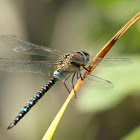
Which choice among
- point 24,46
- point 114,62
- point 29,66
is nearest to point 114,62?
point 114,62

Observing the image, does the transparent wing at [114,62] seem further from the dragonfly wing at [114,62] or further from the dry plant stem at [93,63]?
the dry plant stem at [93,63]

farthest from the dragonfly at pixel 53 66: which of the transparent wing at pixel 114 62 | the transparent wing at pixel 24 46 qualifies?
the transparent wing at pixel 114 62

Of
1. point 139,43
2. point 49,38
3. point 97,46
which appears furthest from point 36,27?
point 139,43

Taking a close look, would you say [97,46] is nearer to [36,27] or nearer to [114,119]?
[114,119]

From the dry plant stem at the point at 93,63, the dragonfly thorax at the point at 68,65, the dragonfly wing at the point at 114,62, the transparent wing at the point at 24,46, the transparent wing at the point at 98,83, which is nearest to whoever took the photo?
the dry plant stem at the point at 93,63

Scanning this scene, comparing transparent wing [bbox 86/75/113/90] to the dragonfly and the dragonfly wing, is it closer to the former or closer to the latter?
the dragonfly
